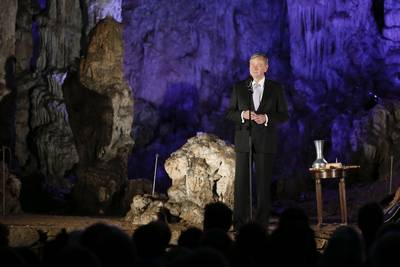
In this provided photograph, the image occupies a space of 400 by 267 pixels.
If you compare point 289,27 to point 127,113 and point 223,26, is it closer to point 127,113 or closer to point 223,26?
point 223,26

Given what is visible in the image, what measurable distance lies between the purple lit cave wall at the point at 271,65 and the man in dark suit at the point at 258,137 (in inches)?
441

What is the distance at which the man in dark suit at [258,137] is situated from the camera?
6188 mm

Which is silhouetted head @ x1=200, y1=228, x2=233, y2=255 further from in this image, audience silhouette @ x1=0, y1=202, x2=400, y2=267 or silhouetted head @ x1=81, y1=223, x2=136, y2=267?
silhouetted head @ x1=81, y1=223, x2=136, y2=267

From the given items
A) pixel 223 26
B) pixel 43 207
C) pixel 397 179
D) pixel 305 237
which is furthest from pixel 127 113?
pixel 305 237

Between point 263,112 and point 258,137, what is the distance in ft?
0.78

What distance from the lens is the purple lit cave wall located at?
734 inches

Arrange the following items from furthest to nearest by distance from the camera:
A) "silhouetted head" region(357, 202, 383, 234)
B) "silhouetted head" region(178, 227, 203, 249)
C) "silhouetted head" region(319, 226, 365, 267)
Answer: "silhouetted head" region(357, 202, 383, 234) < "silhouetted head" region(178, 227, 203, 249) < "silhouetted head" region(319, 226, 365, 267)

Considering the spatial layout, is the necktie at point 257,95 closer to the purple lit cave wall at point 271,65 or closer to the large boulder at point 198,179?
the large boulder at point 198,179

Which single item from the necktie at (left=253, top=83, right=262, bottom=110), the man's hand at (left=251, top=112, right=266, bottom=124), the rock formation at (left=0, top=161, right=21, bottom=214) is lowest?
the rock formation at (left=0, top=161, right=21, bottom=214)

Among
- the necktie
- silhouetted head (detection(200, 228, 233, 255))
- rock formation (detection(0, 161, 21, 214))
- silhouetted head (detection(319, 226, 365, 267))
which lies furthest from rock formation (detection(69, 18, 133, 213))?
silhouetted head (detection(319, 226, 365, 267))

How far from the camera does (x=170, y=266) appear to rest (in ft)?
9.52

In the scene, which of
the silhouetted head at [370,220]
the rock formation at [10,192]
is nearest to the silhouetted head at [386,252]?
the silhouetted head at [370,220]

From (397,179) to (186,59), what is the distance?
772 cm

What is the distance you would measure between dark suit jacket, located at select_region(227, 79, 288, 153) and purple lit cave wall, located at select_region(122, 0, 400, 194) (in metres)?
11.2
